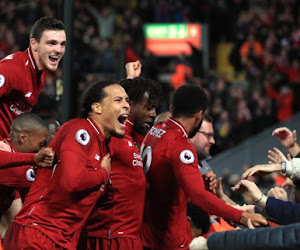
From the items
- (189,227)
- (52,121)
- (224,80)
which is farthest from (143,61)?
(189,227)

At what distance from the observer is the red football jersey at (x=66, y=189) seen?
5.10m

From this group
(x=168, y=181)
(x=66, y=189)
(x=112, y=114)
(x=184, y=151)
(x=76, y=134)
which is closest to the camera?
(x=66, y=189)

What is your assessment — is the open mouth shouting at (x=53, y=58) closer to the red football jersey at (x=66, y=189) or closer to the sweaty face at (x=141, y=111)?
the sweaty face at (x=141, y=111)

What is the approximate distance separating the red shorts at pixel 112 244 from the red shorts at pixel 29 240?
0.51 m

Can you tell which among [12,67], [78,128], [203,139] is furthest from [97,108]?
[203,139]

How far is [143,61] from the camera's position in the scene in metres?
15.7

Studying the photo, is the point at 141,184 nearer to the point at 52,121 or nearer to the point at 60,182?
the point at 60,182

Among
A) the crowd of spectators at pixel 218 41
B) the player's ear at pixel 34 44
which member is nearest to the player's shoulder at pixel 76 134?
the player's ear at pixel 34 44

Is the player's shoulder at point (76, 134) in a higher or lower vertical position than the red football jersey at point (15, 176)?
higher

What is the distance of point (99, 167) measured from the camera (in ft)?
17.5

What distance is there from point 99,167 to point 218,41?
14.6 m

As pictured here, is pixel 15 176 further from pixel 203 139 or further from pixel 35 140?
pixel 203 139

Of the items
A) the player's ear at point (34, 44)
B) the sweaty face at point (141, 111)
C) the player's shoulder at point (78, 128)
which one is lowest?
the sweaty face at point (141, 111)

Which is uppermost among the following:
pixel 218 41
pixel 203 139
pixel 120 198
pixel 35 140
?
pixel 35 140
